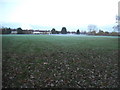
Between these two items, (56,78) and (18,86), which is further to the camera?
(56,78)

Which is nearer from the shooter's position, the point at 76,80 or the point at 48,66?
the point at 76,80

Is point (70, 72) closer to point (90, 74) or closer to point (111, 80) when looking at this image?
point (90, 74)

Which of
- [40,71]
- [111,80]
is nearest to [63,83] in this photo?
[40,71]

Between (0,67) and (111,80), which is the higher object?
(0,67)

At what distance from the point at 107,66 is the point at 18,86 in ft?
15.5

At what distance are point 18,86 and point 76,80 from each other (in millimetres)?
2265

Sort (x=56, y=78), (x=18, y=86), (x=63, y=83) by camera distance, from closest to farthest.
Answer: (x=18, y=86)
(x=63, y=83)
(x=56, y=78)

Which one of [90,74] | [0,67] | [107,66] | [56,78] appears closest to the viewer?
[56,78]

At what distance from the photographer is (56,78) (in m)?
4.93

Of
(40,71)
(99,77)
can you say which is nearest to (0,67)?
(40,71)

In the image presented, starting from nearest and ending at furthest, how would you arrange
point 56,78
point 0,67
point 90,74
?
1. point 56,78
2. point 90,74
3. point 0,67

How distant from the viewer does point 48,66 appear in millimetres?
6211

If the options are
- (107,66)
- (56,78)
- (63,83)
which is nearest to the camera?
(63,83)

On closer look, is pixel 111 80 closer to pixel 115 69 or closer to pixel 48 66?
pixel 115 69
